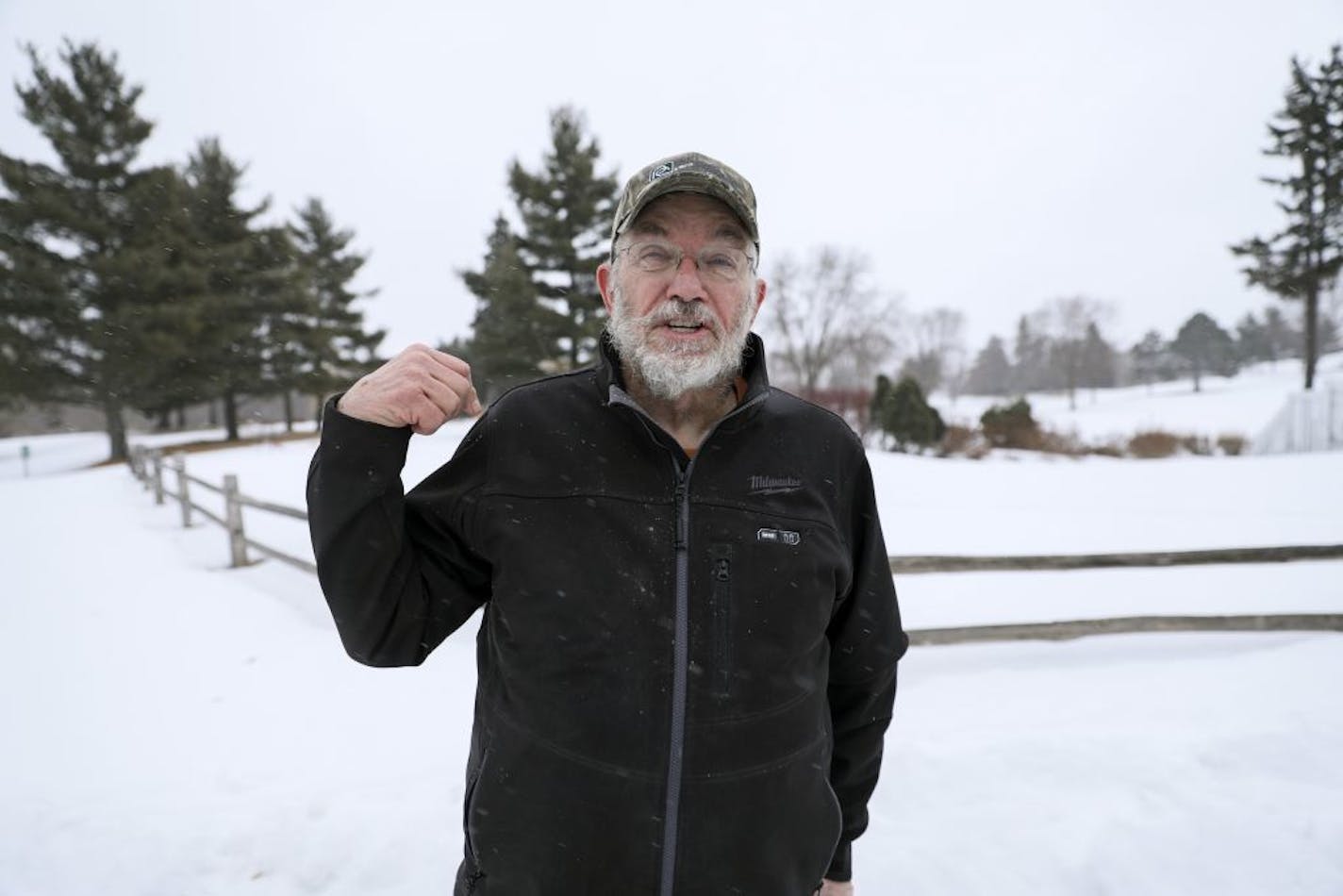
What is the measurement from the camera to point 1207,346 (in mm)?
67500

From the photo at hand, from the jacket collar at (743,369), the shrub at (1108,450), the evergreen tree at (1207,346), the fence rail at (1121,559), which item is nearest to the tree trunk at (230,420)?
the fence rail at (1121,559)

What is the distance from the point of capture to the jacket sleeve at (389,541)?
4.68 ft

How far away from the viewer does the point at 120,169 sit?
22.9m

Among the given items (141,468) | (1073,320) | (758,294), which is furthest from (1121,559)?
(1073,320)

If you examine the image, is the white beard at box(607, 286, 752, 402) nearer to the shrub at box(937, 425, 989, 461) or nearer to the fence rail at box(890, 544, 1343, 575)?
the fence rail at box(890, 544, 1343, 575)

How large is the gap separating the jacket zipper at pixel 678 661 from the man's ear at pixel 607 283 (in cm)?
46

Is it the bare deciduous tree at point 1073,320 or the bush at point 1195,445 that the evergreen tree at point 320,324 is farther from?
the bare deciduous tree at point 1073,320

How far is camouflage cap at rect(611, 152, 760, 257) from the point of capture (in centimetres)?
175

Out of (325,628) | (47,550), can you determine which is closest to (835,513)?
(325,628)

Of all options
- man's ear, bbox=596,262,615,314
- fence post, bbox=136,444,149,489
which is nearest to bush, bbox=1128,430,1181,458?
man's ear, bbox=596,262,615,314

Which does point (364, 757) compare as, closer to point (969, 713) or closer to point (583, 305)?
point (969, 713)

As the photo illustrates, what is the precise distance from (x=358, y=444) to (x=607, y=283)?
0.94 m

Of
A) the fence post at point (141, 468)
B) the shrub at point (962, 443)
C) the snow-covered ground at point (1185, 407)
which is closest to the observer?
the fence post at point (141, 468)

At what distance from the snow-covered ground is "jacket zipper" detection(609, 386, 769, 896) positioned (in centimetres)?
2578
